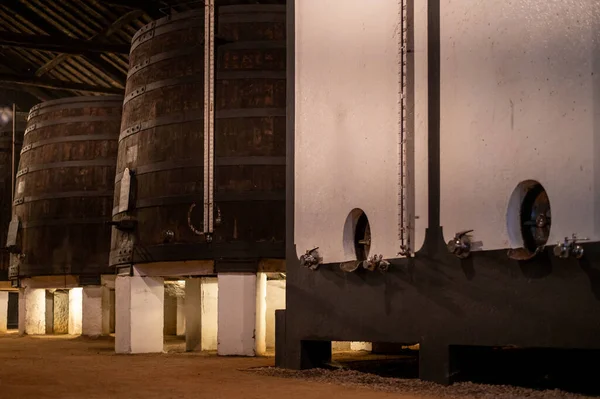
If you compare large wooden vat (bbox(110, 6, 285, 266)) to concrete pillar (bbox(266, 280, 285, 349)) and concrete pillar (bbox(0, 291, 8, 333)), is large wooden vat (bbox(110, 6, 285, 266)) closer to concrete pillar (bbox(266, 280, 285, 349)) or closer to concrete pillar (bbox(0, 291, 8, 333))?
concrete pillar (bbox(266, 280, 285, 349))

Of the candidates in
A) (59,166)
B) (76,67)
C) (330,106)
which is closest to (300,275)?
(330,106)

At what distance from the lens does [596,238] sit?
7867 millimetres

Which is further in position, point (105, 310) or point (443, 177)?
point (105, 310)

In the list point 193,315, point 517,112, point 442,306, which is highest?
point 517,112

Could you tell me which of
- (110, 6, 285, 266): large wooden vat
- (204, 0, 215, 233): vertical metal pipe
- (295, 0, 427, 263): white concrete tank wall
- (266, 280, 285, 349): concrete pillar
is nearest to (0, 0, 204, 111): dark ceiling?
(110, 6, 285, 266): large wooden vat

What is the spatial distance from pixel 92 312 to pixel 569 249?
14.5m

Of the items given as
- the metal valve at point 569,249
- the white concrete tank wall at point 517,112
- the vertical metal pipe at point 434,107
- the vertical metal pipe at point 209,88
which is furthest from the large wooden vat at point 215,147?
the metal valve at point 569,249

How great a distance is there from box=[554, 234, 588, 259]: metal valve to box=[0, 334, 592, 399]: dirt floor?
3.85 ft

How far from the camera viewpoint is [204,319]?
1577 cm

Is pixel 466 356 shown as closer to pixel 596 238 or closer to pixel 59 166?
pixel 596 238

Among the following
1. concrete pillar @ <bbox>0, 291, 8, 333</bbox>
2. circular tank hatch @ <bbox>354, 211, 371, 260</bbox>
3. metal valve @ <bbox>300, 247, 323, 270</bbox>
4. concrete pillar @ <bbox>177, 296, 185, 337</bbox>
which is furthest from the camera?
concrete pillar @ <bbox>0, 291, 8, 333</bbox>

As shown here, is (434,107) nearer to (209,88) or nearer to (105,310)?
(209,88)

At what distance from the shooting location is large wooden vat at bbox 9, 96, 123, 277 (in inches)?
752

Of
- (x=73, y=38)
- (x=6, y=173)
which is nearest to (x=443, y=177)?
(x=73, y=38)
